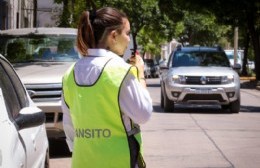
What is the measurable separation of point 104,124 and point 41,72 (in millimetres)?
6384

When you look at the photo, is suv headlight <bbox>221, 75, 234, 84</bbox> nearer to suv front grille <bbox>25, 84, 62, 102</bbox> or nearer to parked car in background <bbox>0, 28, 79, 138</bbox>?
parked car in background <bbox>0, 28, 79, 138</bbox>

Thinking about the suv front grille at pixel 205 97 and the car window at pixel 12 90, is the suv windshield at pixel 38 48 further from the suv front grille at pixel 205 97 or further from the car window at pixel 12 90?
the suv front grille at pixel 205 97

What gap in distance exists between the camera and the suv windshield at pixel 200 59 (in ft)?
57.1

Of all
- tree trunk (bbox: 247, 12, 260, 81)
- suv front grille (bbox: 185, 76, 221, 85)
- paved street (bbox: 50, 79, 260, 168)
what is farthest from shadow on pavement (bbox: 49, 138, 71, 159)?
tree trunk (bbox: 247, 12, 260, 81)

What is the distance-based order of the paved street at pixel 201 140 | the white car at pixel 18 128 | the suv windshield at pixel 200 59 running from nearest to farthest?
1. the white car at pixel 18 128
2. the paved street at pixel 201 140
3. the suv windshield at pixel 200 59

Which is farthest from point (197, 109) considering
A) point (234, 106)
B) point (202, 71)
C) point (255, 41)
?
point (255, 41)

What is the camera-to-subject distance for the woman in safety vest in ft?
10.9

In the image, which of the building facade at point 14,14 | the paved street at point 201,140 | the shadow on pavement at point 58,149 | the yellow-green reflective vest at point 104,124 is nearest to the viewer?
the yellow-green reflective vest at point 104,124

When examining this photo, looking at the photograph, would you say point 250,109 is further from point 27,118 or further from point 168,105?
point 27,118

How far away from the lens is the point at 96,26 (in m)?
3.44

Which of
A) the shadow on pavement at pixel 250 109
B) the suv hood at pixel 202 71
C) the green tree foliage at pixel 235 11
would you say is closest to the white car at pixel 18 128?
the suv hood at pixel 202 71

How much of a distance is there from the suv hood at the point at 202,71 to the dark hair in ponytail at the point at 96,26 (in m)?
13.0

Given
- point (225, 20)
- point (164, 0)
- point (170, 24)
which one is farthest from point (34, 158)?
point (170, 24)

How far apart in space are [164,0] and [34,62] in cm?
3124
